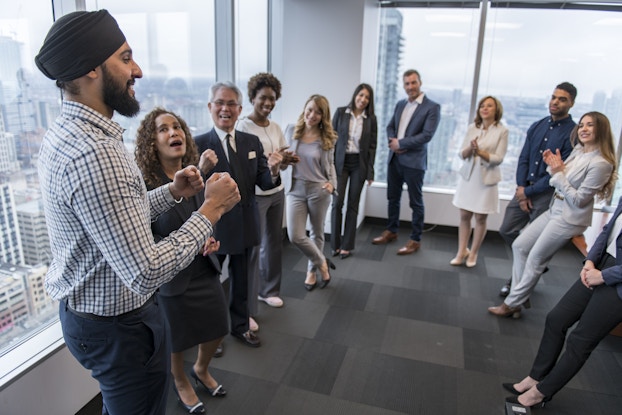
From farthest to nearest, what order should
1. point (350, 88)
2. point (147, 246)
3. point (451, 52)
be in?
point (451, 52) → point (350, 88) → point (147, 246)

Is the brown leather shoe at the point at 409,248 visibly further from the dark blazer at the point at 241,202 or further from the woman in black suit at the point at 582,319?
the dark blazer at the point at 241,202

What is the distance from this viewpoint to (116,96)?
1.12 meters

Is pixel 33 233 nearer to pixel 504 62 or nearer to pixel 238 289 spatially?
pixel 238 289

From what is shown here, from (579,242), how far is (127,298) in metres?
2.92

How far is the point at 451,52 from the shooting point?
460cm

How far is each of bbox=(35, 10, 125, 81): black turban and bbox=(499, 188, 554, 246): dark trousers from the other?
115 inches

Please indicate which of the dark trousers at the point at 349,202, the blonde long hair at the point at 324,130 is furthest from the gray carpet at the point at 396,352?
the blonde long hair at the point at 324,130

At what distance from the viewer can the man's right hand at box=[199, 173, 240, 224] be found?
1196 millimetres

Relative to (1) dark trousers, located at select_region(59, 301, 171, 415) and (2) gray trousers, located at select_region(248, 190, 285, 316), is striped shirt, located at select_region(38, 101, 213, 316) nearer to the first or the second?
(1) dark trousers, located at select_region(59, 301, 171, 415)

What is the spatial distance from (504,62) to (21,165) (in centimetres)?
435

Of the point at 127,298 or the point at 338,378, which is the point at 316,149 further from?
the point at 127,298

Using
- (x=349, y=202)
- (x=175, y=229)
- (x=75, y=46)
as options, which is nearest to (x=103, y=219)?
(x=75, y=46)

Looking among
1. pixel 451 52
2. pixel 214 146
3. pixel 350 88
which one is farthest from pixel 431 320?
pixel 451 52

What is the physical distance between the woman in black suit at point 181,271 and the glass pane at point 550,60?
12.2 feet
